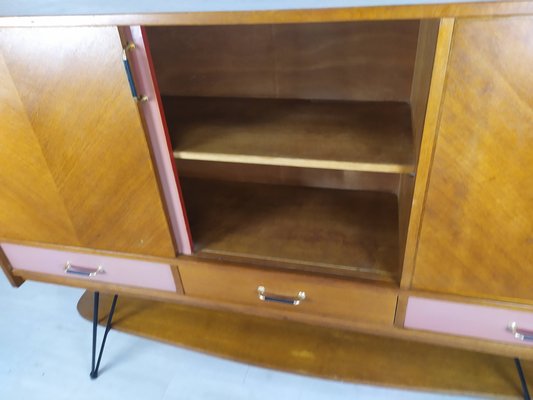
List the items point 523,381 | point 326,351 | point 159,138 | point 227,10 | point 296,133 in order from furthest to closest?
point 326,351 → point 523,381 → point 296,133 → point 159,138 → point 227,10

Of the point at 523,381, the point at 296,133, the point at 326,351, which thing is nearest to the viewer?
the point at 296,133

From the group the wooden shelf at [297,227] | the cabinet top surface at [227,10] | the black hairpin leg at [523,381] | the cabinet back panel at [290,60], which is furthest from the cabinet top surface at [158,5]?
the black hairpin leg at [523,381]

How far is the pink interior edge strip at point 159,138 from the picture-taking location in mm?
767

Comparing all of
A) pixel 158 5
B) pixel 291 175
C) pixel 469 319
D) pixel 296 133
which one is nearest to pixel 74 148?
pixel 158 5

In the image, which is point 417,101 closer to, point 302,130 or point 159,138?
point 302,130

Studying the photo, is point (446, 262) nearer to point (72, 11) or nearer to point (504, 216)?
point (504, 216)

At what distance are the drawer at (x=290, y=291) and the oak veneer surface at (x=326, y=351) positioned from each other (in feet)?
1.08

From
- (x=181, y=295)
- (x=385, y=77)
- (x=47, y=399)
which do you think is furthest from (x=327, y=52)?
(x=47, y=399)

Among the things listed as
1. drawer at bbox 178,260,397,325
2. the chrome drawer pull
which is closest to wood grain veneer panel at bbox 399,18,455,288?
drawer at bbox 178,260,397,325

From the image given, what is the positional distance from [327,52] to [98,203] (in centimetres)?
69

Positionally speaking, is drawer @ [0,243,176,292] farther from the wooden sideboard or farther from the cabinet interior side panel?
the cabinet interior side panel

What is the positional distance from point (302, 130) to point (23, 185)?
2.28 feet

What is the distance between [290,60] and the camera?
44.3 inches

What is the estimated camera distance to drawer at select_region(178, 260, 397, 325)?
0.96 m
